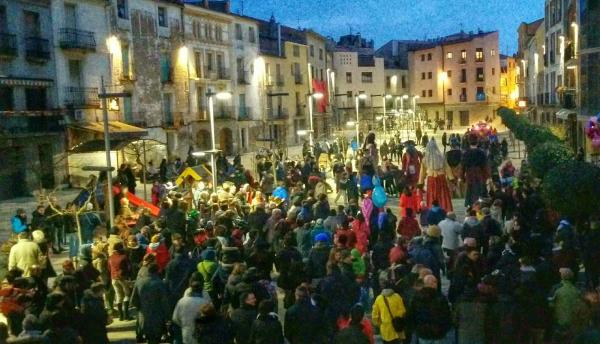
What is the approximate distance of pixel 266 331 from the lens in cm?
721

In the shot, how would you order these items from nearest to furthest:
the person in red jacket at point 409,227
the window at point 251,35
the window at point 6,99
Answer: the person in red jacket at point 409,227, the window at point 6,99, the window at point 251,35

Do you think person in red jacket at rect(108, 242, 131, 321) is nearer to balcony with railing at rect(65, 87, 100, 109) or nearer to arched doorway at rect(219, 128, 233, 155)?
balcony with railing at rect(65, 87, 100, 109)

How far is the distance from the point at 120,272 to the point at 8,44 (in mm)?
20897

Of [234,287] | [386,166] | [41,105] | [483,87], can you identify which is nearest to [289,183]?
[386,166]

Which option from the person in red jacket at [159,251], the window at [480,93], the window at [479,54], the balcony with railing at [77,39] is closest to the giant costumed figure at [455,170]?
the person in red jacket at [159,251]

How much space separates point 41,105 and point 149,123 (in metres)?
9.98

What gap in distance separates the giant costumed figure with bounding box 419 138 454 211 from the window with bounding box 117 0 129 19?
2292cm

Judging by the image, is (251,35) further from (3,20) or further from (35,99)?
(3,20)

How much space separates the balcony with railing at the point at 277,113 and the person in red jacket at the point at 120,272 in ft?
146

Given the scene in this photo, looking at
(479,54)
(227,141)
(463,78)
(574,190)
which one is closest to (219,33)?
(227,141)

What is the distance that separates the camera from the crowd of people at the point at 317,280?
25.1ft

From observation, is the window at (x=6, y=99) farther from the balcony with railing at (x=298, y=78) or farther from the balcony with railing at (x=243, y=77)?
the balcony with railing at (x=298, y=78)

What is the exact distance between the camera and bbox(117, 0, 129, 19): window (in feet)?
117

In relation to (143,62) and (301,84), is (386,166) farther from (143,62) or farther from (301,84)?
(301,84)
